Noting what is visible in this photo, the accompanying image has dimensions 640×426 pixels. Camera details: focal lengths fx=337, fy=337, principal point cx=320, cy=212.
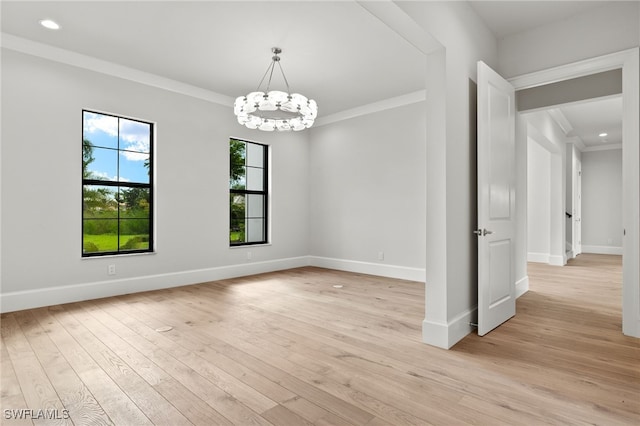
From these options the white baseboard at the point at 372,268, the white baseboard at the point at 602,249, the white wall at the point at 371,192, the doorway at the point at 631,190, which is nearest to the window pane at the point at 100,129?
the white wall at the point at 371,192

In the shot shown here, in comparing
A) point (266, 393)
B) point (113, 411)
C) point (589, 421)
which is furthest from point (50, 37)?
point (589, 421)

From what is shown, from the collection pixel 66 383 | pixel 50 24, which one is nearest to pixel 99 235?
pixel 50 24

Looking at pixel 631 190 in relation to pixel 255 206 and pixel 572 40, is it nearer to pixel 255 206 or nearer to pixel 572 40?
pixel 572 40

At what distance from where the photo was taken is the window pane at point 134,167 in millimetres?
4387

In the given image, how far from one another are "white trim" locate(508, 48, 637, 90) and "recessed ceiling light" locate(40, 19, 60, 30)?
177 inches

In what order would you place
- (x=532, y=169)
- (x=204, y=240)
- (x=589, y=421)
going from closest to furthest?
(x=589, y=421) → (x=204, y=240) → (x=532, y=169)

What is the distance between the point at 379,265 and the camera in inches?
220

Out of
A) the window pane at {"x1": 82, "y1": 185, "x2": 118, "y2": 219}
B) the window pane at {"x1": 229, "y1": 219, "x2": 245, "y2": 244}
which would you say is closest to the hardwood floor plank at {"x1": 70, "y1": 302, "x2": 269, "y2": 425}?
the window pane at {"x1": 82, "y1": 185, "x2": 118, "y2": 219}

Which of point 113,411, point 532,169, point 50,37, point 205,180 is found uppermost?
point 50,37

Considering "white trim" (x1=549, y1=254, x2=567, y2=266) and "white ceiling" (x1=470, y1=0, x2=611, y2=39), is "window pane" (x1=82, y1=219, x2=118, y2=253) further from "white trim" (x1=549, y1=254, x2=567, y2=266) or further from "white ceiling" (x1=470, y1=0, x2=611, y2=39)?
"white trim" (x1=549, y1=254, x2=567, y2=266)

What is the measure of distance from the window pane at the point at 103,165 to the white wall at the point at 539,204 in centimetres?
750

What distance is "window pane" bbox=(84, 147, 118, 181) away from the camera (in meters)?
4.14

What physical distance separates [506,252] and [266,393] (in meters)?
2.46

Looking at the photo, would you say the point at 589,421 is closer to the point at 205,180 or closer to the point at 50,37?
the point at 205,180
